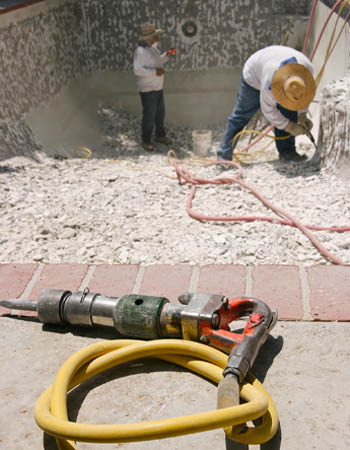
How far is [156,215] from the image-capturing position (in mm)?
2930

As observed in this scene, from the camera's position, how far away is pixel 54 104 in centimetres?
656

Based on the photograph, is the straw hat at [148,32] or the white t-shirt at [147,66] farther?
the white t-shirt at [147,66]

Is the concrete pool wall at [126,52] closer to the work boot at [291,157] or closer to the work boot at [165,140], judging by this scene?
the work boot at [165,140]

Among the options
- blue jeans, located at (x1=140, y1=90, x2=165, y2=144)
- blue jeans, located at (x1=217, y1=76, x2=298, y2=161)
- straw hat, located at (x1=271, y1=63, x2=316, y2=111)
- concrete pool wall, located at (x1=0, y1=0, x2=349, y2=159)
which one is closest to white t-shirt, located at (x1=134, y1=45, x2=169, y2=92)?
blue jeans, located at (x1=140, y1=90, x2=165, y2=144)

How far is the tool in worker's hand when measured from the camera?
1592 millimetres

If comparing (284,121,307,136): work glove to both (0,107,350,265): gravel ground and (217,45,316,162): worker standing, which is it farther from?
(0,107,350,265): gravel ground

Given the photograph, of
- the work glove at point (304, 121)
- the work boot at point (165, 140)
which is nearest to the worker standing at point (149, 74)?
the work boot at point (165, 140)

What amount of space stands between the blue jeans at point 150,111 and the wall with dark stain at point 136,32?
1324mm

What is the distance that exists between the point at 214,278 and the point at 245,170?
2.06 m

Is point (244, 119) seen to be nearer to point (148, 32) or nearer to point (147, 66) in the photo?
point (147, 66)

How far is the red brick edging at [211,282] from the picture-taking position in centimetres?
196

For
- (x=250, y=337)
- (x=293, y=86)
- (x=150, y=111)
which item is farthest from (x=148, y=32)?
(x=250, y=337)

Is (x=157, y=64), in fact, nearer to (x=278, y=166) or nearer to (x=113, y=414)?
(x=278, y=166)

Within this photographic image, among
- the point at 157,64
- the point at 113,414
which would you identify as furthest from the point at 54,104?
the point at 113,414
